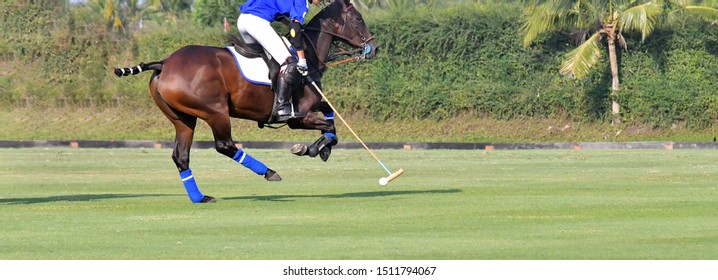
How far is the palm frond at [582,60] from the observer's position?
37.3 metres

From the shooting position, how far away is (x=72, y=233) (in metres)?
12.1

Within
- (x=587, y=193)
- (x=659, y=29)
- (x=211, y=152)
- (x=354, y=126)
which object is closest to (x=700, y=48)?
(x=659, y=29)

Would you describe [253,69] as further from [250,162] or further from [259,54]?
[250,162]

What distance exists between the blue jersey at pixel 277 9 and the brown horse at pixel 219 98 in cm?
43

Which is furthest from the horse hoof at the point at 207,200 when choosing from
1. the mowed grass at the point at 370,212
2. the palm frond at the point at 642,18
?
the palm frond at the point at 642,18

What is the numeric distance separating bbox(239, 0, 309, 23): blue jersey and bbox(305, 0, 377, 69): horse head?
19.0 inches

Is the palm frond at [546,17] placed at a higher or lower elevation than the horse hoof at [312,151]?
lower

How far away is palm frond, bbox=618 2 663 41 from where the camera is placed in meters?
36.7

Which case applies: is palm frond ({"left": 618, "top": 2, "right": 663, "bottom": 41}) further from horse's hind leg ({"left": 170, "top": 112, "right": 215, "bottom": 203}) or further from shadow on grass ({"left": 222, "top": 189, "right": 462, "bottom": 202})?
horse's hind leg ({"left": 170, "top": 112, "right": 215, "bottom": 203})

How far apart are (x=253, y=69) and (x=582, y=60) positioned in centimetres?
2202

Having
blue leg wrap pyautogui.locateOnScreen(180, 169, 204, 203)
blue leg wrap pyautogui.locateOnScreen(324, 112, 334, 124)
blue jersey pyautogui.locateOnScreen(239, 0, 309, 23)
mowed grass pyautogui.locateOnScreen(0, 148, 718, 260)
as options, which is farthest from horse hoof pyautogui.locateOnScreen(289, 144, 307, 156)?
blue jersey pyautogui.locateOnScreen(239, 0, 309, 23)

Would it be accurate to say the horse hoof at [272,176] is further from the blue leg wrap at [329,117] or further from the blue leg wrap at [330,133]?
the blue leg wrap at [329,117]

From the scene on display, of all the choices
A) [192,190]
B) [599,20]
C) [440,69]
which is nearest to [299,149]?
[192,190]
